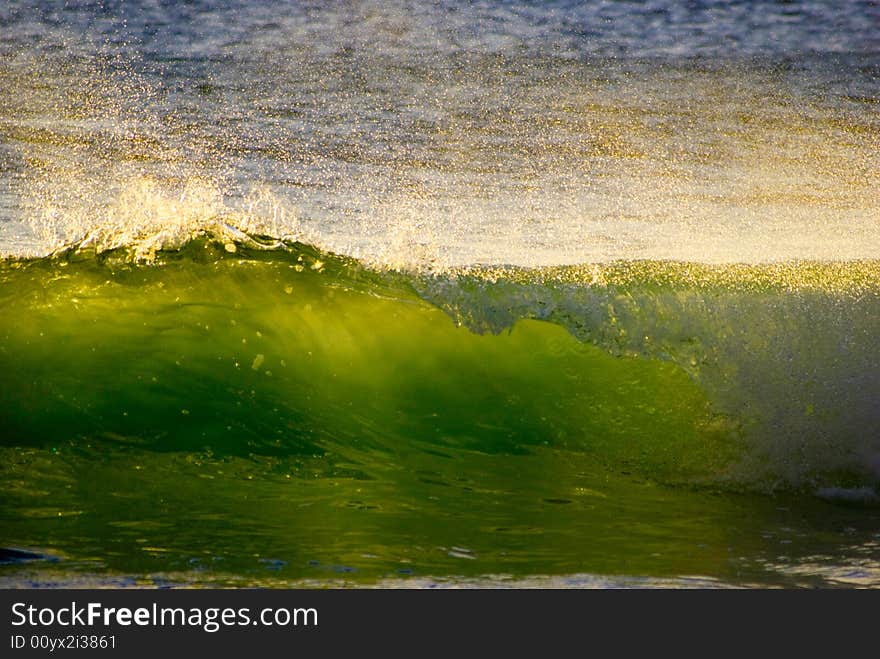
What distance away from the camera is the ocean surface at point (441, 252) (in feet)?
14.9

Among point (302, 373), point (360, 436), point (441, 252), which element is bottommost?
point (360, 436)

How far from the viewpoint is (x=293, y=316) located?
4.95 meters

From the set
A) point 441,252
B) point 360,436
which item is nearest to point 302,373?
point 360,436

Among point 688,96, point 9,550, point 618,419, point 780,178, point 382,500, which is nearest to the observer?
point 9,550

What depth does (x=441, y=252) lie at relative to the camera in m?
5.11

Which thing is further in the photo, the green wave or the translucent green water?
the green wave

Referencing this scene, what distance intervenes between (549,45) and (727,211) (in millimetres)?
1438

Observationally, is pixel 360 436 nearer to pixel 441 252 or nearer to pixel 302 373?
pixel 302 373

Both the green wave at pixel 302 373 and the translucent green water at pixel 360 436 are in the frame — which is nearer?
the translucent green water at pixel 360 436

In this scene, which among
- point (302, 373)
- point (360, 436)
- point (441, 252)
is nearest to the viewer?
point (360, 436)

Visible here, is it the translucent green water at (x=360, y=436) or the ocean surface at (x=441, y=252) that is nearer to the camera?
the translucent green water at (x=360, y=436)

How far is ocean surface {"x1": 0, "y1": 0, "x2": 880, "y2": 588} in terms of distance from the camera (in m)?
4.54
